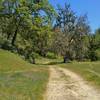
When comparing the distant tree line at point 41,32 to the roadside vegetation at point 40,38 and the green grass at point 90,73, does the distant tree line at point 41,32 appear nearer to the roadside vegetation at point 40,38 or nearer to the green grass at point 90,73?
the roadside vegetation at point 40,38

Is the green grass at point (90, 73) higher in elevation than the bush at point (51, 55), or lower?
lower

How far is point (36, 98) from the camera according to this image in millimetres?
18922

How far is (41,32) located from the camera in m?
75.2

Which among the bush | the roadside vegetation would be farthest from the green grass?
the bush

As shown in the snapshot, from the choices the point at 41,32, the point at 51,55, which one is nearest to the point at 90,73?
A: the point at 41,32

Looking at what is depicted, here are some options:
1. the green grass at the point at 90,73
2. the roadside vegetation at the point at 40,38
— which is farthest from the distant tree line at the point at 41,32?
the green grass at the point at 90,73

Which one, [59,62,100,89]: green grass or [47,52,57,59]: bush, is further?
[47,52,57,59]: bush

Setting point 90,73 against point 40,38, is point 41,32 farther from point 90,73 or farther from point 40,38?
point 90,73

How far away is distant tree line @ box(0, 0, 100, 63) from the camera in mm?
72812

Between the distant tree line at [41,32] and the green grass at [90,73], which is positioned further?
the distant tree line at [41,32]

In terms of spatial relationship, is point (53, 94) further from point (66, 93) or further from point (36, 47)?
point (36, 47)

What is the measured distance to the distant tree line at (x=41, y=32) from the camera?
72.8 meters

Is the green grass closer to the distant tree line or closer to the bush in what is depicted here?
the distant tree line

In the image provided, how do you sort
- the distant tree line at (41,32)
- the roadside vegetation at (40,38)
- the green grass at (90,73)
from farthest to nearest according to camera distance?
the distant tree line at (41,32)
the roadside vegetation at (40,38)
the green grass at (90,73)
